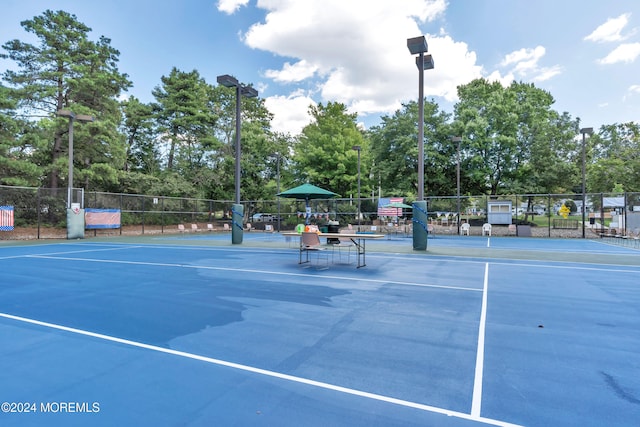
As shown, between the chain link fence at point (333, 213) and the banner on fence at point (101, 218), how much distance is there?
73 cm

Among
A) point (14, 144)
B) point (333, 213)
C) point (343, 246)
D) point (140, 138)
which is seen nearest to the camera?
point (343, 246)

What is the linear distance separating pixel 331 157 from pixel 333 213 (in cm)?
746

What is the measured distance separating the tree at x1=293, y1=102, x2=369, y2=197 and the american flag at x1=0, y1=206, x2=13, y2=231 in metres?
21.6

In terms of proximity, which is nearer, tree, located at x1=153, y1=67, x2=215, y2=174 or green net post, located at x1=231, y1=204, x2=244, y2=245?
green net post, located at x1=231, y1=204, x2=244, y2=245

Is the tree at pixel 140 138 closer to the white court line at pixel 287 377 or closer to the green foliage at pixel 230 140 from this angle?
the green foliage at pixel 230 140

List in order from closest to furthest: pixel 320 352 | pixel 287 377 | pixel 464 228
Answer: pixel 287 377 < pixel 320 352 < pixel 464 228

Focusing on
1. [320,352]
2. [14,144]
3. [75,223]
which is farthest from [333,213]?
[320,352]

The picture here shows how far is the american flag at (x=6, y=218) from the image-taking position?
58.3 ft

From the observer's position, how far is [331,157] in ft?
107

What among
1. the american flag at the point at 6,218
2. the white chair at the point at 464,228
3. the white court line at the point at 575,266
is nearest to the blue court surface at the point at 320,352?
the white court line at the point at 575,266

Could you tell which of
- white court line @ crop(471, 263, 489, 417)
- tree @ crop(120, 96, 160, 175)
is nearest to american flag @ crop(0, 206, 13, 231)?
tree @ crop(120, 96, 160, 175)

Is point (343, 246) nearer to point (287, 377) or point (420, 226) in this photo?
point (420, 226)

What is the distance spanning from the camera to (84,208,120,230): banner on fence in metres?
20.8

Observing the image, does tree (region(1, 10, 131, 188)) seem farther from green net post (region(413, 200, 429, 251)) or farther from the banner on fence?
green net post (region(413, 200, 429, 251))
